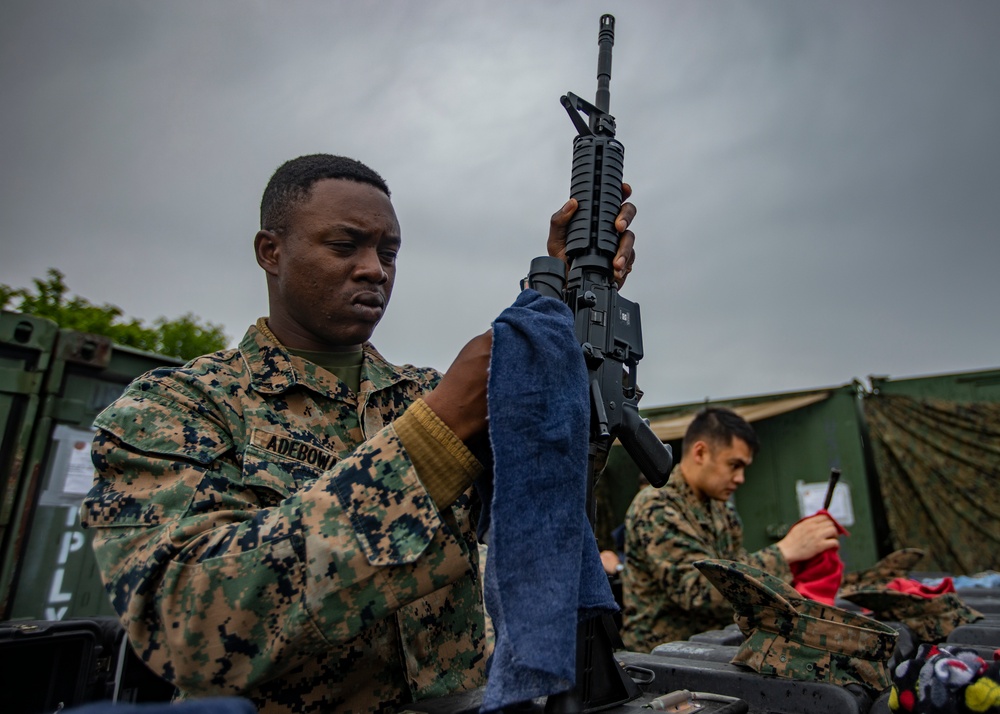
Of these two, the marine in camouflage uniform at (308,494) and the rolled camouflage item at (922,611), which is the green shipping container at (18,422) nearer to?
the marine in camouflage uniform at (308,494)

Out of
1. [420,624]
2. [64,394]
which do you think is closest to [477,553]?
[420,624]

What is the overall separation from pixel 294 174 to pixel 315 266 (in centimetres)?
30

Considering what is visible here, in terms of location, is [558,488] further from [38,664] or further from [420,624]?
[38,664]

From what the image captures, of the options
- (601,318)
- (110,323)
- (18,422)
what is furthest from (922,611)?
(110,323)

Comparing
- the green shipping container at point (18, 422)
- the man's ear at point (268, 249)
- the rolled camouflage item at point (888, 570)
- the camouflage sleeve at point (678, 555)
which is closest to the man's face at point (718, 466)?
the camouflage sleeve at point (678, 555)

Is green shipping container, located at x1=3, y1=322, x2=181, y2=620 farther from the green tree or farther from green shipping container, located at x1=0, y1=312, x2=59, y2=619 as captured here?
the green tree

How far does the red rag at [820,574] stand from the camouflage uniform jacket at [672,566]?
6 cm

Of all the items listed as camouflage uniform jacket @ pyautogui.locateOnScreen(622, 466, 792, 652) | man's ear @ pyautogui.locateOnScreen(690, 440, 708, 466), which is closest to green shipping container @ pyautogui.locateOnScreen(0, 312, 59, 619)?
camouflage uniform jacket @ pyautogui.locateOnScreen(622, 466, 792, 652)

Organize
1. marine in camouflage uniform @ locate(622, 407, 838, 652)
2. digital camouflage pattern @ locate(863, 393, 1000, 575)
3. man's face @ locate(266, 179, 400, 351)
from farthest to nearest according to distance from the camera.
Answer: digital camouflage pattern @ locate(863, 393, 1000, 575)
marine in camouflage uniform @ locate(622, 407, 838, 652)
man's face @ locate(266, 179, 400, 351)

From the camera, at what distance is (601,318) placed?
4.74 ft

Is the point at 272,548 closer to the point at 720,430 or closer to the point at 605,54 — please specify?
the point at 605,54

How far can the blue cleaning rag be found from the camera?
99 cm

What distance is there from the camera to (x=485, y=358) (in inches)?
42.4

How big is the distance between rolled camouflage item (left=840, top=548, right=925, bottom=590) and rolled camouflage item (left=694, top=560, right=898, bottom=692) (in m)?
1.97
